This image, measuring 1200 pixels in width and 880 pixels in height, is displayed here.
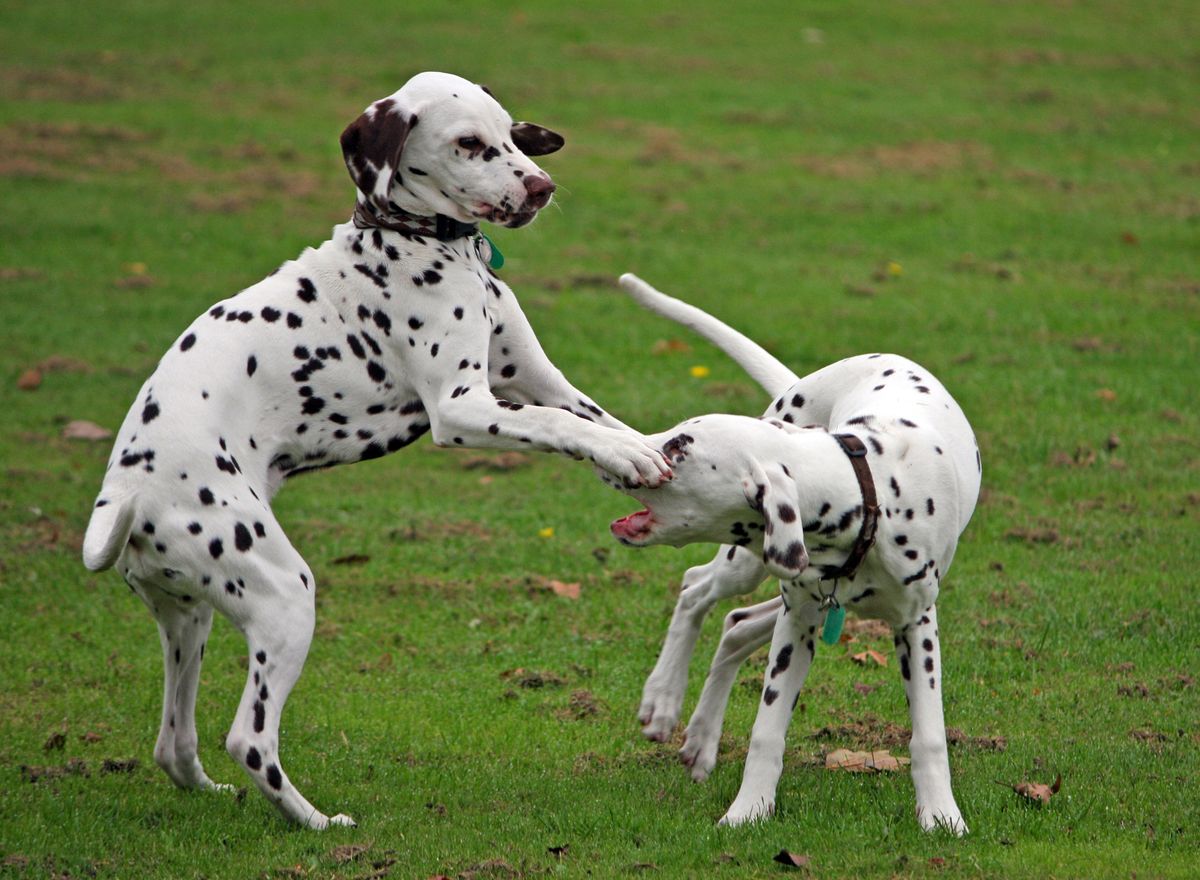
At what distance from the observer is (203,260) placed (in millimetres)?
16359

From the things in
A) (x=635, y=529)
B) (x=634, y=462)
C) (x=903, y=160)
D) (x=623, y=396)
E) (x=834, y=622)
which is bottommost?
(x=623, y=396)

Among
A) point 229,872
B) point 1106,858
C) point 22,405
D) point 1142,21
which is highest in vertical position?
point 1142,21

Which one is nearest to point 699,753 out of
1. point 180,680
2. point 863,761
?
point 863,761

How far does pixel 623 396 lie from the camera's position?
12516mm

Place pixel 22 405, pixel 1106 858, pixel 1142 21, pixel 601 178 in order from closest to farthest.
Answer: pixel 1106 858 → pixel 22 405 → pixel 601 178 → pixel 1142 21

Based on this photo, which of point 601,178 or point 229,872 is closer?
point 229,872

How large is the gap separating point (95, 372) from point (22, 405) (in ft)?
2.73

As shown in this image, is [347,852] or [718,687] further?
[718,687]

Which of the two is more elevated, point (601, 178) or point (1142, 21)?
point (1142, 21)

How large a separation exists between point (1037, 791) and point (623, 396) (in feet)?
22.5

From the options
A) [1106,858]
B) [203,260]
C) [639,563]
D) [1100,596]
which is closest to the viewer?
[1106,858]

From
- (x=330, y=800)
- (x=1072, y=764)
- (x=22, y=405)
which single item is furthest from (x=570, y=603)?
(x=22, y=405)

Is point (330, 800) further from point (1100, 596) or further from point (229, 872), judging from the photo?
point (1100, 596)

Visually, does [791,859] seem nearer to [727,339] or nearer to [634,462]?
[634,462]
